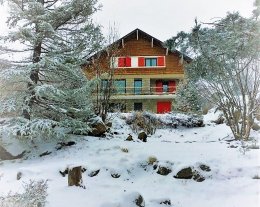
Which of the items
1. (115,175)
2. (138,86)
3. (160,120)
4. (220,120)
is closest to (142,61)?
(138,86)

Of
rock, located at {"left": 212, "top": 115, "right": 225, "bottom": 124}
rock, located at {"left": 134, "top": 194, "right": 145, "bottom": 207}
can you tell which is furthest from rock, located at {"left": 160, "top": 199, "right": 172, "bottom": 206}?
rock, located at {"left": 212, "top": 115, "right": 225, "bottom": 124}

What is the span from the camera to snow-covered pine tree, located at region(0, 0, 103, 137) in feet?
37.6

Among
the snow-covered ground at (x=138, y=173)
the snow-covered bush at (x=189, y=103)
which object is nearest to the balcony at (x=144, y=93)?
the snow-covered bush at (x=189, y=103)

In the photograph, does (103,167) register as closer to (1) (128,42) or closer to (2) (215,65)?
(2) (215,65)

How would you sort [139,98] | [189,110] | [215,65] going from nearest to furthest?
[215,65]
[189,110]
[139,98]

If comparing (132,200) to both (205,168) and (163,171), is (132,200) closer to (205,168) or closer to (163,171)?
(163,171)

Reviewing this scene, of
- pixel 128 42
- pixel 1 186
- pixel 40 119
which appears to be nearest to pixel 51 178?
pixel 1 186

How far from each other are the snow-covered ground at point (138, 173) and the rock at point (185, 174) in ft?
0.39

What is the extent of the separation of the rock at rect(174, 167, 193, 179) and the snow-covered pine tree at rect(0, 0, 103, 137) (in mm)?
4033

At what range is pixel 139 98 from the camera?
3381 centimetres

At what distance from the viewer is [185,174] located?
371 inches

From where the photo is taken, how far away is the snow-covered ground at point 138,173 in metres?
7.86

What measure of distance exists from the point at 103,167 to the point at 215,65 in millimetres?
6109

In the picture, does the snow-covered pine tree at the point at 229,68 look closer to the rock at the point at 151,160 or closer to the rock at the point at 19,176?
the rock at the point at 151,160
